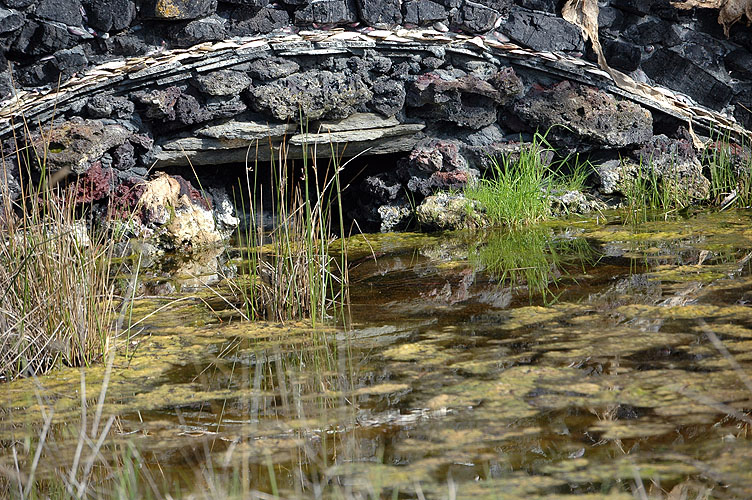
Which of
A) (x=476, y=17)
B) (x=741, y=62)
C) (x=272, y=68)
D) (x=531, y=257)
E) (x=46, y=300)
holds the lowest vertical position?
(x=531, y=257)

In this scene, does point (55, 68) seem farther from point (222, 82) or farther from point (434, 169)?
→ point (434, 169)

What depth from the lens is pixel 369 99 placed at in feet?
18.0

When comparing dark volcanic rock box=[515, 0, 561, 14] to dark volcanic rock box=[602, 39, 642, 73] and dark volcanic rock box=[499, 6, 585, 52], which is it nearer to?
dark volcanic rock box=[499, 6, 585, 52]

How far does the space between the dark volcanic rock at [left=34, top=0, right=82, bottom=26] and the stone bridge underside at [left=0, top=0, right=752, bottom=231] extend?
0.03m

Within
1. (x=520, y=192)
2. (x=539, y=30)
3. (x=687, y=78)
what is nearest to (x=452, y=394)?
(x=520, y=192)

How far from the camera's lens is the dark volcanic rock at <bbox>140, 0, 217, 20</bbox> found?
4945 mm

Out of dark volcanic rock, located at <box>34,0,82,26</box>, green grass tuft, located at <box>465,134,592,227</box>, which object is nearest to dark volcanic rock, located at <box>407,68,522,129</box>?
green grass tuft, located at <box>465,134,592,227</box>

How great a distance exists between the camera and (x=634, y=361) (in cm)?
219

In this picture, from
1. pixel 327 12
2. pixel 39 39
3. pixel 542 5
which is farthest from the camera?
pixel 542 5

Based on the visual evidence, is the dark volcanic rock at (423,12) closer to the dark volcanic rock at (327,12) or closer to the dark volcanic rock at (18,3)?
the dark volcanic rock at (327,12)

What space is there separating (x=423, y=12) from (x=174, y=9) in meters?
1.76

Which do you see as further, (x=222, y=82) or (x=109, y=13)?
(x=222, y=82)

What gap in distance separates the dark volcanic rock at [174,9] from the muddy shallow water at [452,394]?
2335 mm

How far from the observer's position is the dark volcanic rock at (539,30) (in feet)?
18.9
